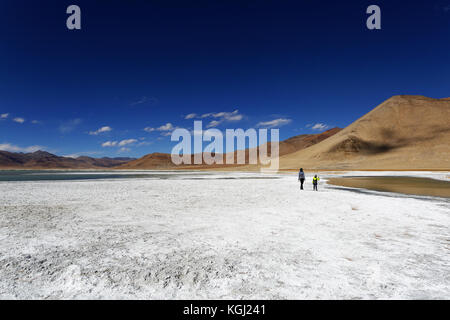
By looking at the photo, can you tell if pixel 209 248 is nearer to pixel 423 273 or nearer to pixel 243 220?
pixel 243 220

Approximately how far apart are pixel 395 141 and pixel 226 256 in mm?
114456

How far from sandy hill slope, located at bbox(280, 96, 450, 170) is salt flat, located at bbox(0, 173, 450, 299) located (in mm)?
77584

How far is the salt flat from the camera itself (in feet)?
11.3

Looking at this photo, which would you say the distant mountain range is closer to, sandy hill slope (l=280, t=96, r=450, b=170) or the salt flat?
sandy hill slope (l=280, t=96, r=450, b=170)

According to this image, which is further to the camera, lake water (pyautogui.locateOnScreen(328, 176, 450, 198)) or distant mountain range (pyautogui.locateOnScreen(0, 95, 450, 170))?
distant mountain range (pyautogui.locateOnScreen(0, 95, 450, 170))

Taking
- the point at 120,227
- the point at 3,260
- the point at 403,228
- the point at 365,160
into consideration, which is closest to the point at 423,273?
the point at 403,228

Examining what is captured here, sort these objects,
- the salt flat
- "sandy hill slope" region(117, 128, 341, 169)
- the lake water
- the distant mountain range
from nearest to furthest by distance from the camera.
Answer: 1. the salt flat
2. the lake water
3. the distant mountain range
4. "sandy hill slope" region(117, 128, 341, 169)

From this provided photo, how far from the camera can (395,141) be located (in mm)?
96312

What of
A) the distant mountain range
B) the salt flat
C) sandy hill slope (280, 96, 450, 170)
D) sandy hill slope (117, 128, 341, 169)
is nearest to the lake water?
the salt flat

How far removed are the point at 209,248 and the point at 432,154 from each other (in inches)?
3779

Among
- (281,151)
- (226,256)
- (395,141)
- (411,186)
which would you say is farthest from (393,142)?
(226,256)

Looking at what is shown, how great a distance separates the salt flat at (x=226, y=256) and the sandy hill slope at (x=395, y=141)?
7758cm

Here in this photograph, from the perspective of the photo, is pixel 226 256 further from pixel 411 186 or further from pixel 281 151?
pixel 281 151
